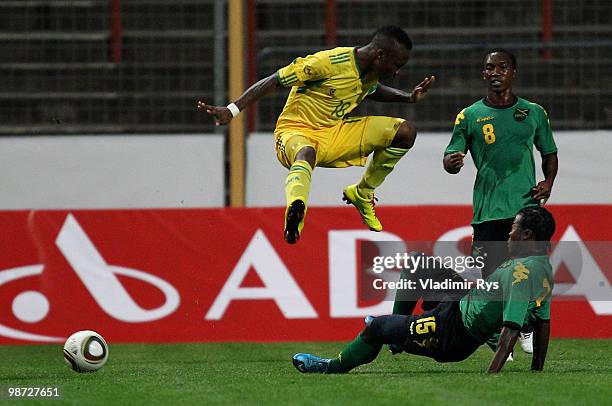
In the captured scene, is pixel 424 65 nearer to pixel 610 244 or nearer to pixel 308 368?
pixel 610 244

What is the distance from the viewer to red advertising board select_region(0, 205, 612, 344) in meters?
12.5

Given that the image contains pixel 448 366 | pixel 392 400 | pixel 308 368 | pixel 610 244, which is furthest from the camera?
pixel 610 244

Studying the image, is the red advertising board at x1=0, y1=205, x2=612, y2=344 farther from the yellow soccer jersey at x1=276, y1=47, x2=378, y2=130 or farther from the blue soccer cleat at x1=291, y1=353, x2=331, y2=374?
the blue soccer cleat at x1=291, y1=353, x2=331, y2=374

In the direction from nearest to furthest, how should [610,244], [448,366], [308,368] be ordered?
[308,368], [448,366], [610,244]

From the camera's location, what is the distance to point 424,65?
14.2 m

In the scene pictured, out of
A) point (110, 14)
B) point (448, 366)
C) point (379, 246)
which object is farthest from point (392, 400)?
point (110, 14)

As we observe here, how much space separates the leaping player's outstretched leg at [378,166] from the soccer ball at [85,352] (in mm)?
2105

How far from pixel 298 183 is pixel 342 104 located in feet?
3.24

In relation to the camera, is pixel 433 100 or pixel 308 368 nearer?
pixel 308 368

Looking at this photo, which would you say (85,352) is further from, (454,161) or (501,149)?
(501,149)

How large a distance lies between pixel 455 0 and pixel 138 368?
6456 mm

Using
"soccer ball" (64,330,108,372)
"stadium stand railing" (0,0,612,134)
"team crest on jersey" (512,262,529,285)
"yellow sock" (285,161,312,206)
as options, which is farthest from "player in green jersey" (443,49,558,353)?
"stadium stand railing" (0,0,612,134)

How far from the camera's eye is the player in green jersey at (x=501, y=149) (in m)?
9.16

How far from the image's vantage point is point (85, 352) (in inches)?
351
